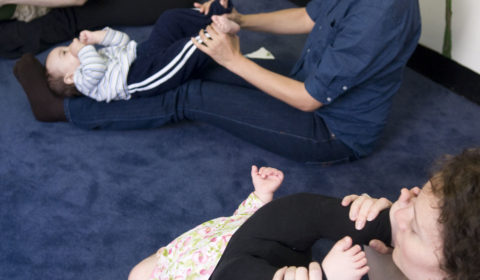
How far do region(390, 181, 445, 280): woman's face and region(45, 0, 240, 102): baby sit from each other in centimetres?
97

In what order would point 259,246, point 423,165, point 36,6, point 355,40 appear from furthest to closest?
point 36,6, point 423,165, point 355,40, point 259,246

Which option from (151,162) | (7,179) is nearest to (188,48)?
(151,162)

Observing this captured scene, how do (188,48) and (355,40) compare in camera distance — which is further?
(188,48)

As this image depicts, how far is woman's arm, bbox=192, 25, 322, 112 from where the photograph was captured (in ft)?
4.03

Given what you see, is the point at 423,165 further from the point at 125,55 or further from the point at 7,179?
the point at 7,179

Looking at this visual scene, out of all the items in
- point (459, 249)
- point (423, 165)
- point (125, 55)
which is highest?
point (459, 249)

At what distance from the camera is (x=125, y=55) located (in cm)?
153

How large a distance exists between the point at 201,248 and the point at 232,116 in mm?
567

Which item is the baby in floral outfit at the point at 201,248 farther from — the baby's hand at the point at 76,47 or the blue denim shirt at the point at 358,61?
the baby's hand at the point at 76,47

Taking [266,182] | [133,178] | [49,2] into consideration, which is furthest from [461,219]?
[49,2]

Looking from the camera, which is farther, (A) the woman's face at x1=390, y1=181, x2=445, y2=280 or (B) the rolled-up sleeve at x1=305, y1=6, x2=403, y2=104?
(B) the rolled-up sleeve at x1=305, y1=6, x2=403, y2=104

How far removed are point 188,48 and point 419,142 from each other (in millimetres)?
893

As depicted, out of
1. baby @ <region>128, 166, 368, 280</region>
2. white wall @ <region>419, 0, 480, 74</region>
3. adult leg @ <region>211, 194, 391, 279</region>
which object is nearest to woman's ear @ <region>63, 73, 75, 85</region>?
baby @ <region>128, 166, 368, 280</region>

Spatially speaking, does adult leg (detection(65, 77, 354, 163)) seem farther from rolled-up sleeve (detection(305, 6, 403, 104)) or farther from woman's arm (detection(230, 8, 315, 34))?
woman's arm (detection(230, 8, 315, 34))
